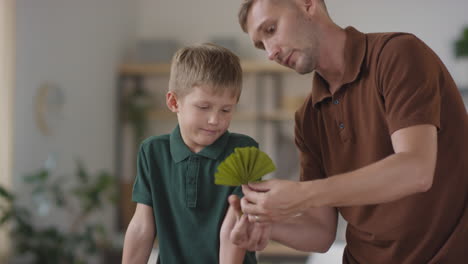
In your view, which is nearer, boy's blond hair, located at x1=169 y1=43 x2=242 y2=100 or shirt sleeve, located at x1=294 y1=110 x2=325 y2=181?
boy's blond hair, located at x1=169 y1=43 x2=242 y2=100

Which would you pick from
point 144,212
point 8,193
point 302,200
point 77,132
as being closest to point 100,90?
point 77,132

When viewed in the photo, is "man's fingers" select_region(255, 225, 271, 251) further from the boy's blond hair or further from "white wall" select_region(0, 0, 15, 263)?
"white wall" select_region(0, 0, 15, 263)

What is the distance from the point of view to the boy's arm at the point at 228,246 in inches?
55.0

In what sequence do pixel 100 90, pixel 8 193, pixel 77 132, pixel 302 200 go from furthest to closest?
pixel 100 90
pixel 77 132
pixel 8 193
pixel 302 200

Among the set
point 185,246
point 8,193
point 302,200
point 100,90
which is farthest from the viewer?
point 100,90

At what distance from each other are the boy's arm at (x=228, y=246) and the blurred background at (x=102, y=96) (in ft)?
9.26

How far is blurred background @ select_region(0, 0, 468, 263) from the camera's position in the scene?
13.8 ft

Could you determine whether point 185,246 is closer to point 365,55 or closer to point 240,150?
point 240,150

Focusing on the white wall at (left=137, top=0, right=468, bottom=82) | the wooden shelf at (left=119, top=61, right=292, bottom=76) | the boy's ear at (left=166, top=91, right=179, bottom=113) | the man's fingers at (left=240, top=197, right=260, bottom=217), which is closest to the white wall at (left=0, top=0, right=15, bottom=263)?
the wooden shelf at (left=119, top=61, right=292, bottom=76)

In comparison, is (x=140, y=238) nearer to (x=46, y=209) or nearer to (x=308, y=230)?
(x=308, y=230)

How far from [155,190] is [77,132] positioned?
3.89 meters

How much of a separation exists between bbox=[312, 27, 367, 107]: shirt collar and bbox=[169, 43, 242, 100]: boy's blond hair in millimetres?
282

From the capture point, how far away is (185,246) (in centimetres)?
145

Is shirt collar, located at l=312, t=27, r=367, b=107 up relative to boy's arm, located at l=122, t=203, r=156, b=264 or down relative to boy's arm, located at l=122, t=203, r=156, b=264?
up
